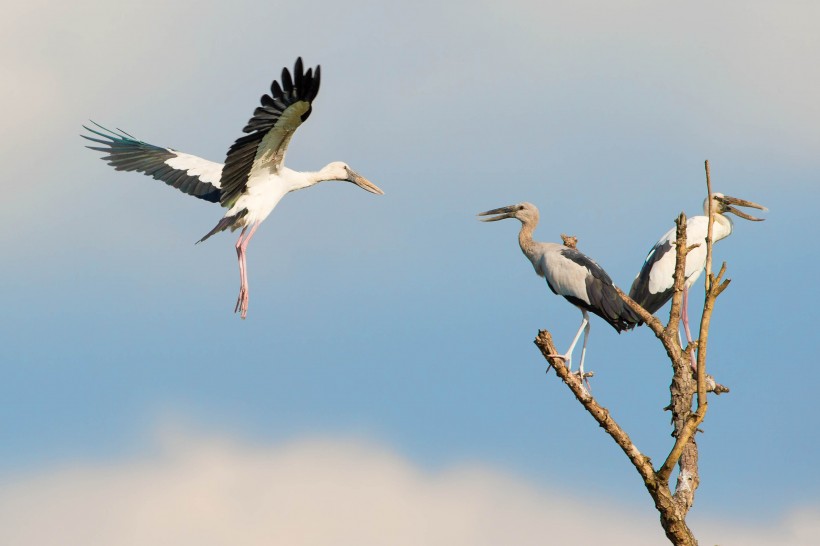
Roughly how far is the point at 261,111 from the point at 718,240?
305 inches

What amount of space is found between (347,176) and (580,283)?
155 inches

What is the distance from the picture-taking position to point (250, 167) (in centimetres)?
1409

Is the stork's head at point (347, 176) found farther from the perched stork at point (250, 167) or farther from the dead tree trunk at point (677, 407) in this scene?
the dead tree trunk at point (677, 407)

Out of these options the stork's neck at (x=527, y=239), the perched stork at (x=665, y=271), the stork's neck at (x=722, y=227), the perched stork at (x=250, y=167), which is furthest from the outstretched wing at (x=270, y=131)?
the stork's neck at (x=722, y=227)

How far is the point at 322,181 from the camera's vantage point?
15.7 meters

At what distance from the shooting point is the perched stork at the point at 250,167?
493 inches

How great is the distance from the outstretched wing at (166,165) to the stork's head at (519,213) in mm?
3564

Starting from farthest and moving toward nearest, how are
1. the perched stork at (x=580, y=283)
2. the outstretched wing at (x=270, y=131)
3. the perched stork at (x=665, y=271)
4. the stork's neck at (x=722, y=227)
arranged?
the stork's neck at (x=722, y=227), the perched stork at (x=665, y=271), the perched stork at (x=580, y=283), the outstretched wing at (x=270, y=131)

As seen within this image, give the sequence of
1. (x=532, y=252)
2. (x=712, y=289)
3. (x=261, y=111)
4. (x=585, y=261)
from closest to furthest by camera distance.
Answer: (x=712, y=289) → (x=261, y=111) → (x=585, y=261) → (x=532, y=252)

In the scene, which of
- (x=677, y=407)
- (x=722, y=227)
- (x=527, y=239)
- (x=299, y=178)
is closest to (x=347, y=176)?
(x=299, y=178)

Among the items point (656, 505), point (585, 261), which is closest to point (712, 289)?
point (656, 505)

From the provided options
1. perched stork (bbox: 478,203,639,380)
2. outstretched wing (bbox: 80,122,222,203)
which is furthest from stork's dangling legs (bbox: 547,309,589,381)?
outstretched wing (bbox: 80,122,222,203)

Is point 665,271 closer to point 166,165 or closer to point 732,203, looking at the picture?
point 732,203

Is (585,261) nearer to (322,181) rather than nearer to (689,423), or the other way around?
(322,181)
